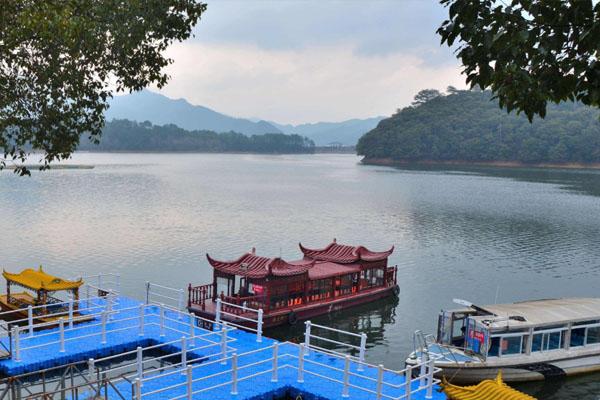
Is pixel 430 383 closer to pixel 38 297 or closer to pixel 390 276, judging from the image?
pixel 38 297

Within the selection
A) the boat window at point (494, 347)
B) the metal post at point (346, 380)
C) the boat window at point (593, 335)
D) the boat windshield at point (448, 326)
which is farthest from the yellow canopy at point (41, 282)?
the boat window at point (593, 335)

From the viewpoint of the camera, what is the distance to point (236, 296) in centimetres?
3059

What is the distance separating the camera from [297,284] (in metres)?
31.5

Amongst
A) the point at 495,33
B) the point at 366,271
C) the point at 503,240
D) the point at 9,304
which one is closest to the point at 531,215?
the point at 503,240

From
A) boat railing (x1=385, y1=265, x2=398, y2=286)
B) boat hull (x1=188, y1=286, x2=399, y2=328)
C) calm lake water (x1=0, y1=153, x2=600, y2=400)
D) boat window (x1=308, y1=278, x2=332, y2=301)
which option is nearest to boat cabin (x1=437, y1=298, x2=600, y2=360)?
calm lake water (x1=0, y1=153, x2=600, y2=400)

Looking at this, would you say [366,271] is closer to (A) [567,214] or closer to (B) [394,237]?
(B) [394,237]

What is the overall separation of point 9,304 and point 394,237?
4227 cm

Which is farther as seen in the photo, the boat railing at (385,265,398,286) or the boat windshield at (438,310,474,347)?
the boat railing at (385,265,398,286)

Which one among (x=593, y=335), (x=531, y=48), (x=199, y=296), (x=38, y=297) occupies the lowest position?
(x=199, y=296)

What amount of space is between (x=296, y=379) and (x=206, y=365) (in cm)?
305

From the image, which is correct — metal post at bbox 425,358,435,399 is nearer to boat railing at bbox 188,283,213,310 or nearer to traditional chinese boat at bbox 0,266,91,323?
boat railing at bbox 188,283,213,310

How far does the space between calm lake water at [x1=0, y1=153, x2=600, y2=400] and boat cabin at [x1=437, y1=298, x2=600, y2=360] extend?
1820 millimetres

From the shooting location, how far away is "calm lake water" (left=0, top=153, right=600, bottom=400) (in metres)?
39.5

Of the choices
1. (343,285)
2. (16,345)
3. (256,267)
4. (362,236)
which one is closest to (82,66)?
(16,345)
